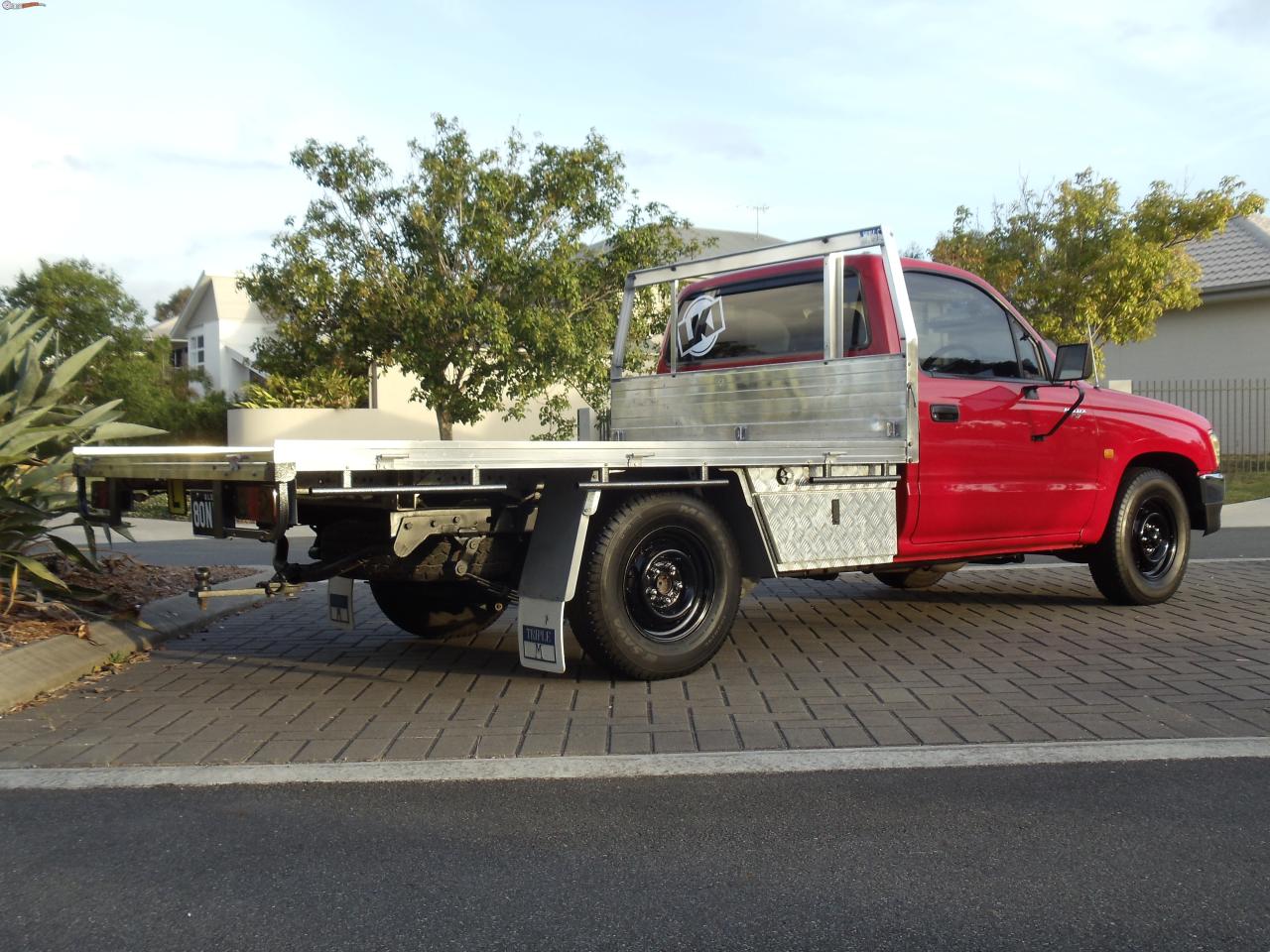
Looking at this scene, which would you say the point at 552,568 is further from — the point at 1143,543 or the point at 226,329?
the point at 226,329

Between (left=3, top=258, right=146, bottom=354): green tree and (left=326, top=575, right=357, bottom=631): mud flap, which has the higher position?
(left=3, top=258, right=146, bottom=354): green tree

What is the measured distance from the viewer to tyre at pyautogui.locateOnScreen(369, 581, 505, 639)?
6.59 m

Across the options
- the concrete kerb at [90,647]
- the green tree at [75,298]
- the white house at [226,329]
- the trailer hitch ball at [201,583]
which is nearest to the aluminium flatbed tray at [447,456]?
the trailer hitch ball at [201,583]

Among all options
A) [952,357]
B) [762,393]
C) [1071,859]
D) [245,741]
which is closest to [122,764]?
[245,741]

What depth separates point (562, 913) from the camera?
3.20m

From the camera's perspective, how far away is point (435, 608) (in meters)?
6.98

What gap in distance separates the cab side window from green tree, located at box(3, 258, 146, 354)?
2780cm

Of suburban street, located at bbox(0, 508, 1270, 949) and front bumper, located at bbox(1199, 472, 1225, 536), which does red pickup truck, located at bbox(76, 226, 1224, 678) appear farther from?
suburban street, located at bbox(0, 508, 1270, 949)

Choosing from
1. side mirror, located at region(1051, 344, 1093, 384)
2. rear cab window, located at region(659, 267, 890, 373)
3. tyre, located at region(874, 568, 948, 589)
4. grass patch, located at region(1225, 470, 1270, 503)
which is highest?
rear cab window, located at region(659, 267, 890, 373)

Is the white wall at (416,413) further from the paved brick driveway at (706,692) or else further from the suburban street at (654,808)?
the suburban street at (654,808)

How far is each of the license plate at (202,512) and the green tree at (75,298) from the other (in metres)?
27.2

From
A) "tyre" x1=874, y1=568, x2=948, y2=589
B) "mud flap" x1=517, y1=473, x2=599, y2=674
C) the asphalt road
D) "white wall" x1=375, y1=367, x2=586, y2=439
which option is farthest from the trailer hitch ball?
"white wall" x1=375, y1=367, x2=586, y2=439

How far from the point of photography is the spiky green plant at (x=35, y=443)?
6.66 m

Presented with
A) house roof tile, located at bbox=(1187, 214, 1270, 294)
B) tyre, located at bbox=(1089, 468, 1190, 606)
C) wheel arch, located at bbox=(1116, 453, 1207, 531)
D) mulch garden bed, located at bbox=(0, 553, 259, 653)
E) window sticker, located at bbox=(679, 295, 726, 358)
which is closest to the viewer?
mulch garden bed, located at bbox=(0, 553, 259, 653)
